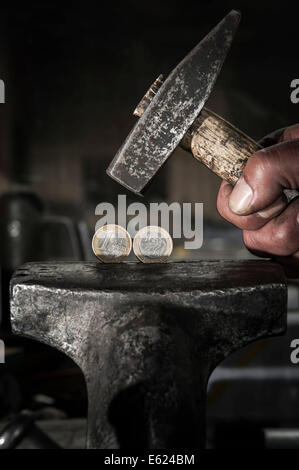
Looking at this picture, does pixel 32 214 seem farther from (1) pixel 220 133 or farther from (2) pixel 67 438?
(1) pixel 220 133

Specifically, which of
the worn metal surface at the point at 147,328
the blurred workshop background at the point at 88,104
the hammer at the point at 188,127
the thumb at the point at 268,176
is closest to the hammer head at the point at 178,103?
the hammer at the point at 188,127

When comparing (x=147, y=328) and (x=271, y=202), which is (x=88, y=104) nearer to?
(x=271, y=202)

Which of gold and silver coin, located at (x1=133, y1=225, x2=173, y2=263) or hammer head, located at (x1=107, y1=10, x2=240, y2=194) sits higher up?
hammer head, located at (x1=107, y1=10, x2=240, y2=194)

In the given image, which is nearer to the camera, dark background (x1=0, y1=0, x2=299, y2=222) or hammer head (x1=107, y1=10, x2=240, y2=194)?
hammer head (x1=107, y1=10, x2=240, y2=194)

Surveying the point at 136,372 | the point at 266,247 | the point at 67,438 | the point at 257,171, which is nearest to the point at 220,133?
the point at 257,171

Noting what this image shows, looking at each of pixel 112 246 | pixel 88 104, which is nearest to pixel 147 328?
pixel 112 246

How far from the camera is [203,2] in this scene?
9.53 feet

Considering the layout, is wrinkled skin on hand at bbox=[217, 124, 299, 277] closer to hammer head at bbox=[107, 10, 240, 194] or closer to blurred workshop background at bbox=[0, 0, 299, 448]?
hammer head at bbox=[107, 10, 240, 194]

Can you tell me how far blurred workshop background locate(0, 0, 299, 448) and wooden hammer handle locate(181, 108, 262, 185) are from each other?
6.44 ft

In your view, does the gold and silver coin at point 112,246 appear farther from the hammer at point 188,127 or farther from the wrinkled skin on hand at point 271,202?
the wrinkled skin on hand at point 271,202

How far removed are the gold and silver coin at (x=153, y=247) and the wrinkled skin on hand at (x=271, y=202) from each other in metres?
0.20

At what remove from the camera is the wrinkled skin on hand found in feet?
3.43

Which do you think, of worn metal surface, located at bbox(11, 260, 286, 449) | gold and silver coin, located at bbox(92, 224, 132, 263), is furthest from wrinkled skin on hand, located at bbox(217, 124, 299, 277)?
gold and silver coin, located at bbox(92, 224, 132, 263)

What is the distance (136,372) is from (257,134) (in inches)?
107
